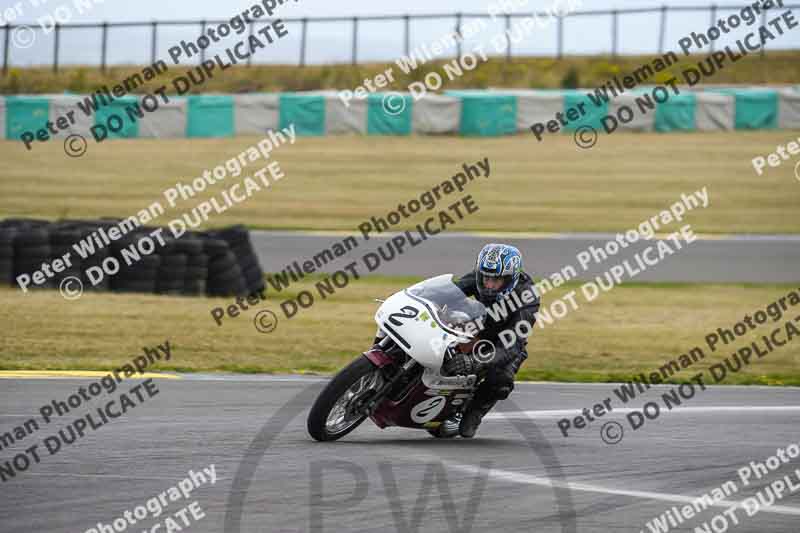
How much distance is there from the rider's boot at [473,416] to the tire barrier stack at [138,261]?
8202 millimetres

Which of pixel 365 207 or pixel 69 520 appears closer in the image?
pixel 69 520

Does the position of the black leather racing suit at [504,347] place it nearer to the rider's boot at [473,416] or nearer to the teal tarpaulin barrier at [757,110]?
the rider's boot at [473,416]

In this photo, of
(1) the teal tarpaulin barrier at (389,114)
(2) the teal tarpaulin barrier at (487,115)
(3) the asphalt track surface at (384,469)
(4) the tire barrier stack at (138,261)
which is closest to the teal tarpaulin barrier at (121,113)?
(1) the teal tarpaulin barrier at (389,114)

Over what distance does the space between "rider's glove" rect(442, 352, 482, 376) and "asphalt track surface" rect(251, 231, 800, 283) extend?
1189 cm

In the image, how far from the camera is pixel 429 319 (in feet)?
27.8

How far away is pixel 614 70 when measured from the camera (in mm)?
45781

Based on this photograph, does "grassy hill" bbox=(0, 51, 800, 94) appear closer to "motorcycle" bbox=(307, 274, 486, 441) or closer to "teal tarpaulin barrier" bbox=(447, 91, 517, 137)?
"teal tarpaulin barrier" bbox=(447, 91, 517, 137)

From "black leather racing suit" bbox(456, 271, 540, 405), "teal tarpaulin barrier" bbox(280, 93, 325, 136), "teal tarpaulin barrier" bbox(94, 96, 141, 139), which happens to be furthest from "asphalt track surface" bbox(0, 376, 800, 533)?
"teal tarpaulin barrier" bbox(280, 93, 325, 136)

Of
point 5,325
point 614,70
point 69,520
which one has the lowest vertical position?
point 5,325

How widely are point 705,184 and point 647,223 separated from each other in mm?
5680

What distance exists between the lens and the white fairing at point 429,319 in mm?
8375

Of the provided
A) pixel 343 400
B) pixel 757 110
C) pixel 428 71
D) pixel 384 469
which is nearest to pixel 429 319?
pixel 343 400

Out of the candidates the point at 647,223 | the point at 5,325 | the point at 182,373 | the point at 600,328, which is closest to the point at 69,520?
the point at 182,373

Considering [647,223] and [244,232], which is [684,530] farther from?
[647,223]
